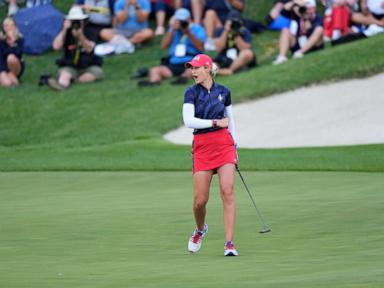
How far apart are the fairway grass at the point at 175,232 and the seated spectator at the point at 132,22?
9.91 m

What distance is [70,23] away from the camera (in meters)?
27.3

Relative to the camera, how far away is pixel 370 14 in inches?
1090

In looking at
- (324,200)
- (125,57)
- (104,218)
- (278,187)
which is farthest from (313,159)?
(125,57)

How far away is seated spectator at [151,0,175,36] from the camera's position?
100 feet

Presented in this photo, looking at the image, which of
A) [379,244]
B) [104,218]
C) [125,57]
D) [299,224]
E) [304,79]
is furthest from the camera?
[125,57]

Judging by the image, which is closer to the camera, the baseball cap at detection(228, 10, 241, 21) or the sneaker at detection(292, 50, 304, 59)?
the baseball cap at detection(228, 10, 241, 21)

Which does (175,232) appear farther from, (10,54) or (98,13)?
(98,13)

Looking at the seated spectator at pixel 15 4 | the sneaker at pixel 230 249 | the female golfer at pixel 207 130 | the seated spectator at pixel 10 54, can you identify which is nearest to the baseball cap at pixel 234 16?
the seated spectator at pixel 10 54

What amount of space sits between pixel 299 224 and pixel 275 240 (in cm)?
110

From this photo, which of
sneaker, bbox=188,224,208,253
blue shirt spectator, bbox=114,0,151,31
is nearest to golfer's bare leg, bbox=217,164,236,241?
sneaker, bbox=188,224,208,253

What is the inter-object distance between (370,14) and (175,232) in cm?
1505

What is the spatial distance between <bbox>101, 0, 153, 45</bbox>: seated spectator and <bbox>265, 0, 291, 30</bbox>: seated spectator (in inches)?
114

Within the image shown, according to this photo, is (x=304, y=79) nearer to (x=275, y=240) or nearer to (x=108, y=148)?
(x=108, y=148)

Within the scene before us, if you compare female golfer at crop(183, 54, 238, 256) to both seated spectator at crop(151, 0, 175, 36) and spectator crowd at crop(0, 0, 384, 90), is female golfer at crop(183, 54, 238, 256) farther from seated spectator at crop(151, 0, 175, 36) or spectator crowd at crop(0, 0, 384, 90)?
seated spectator at crop(151, 0, 175, 36)
